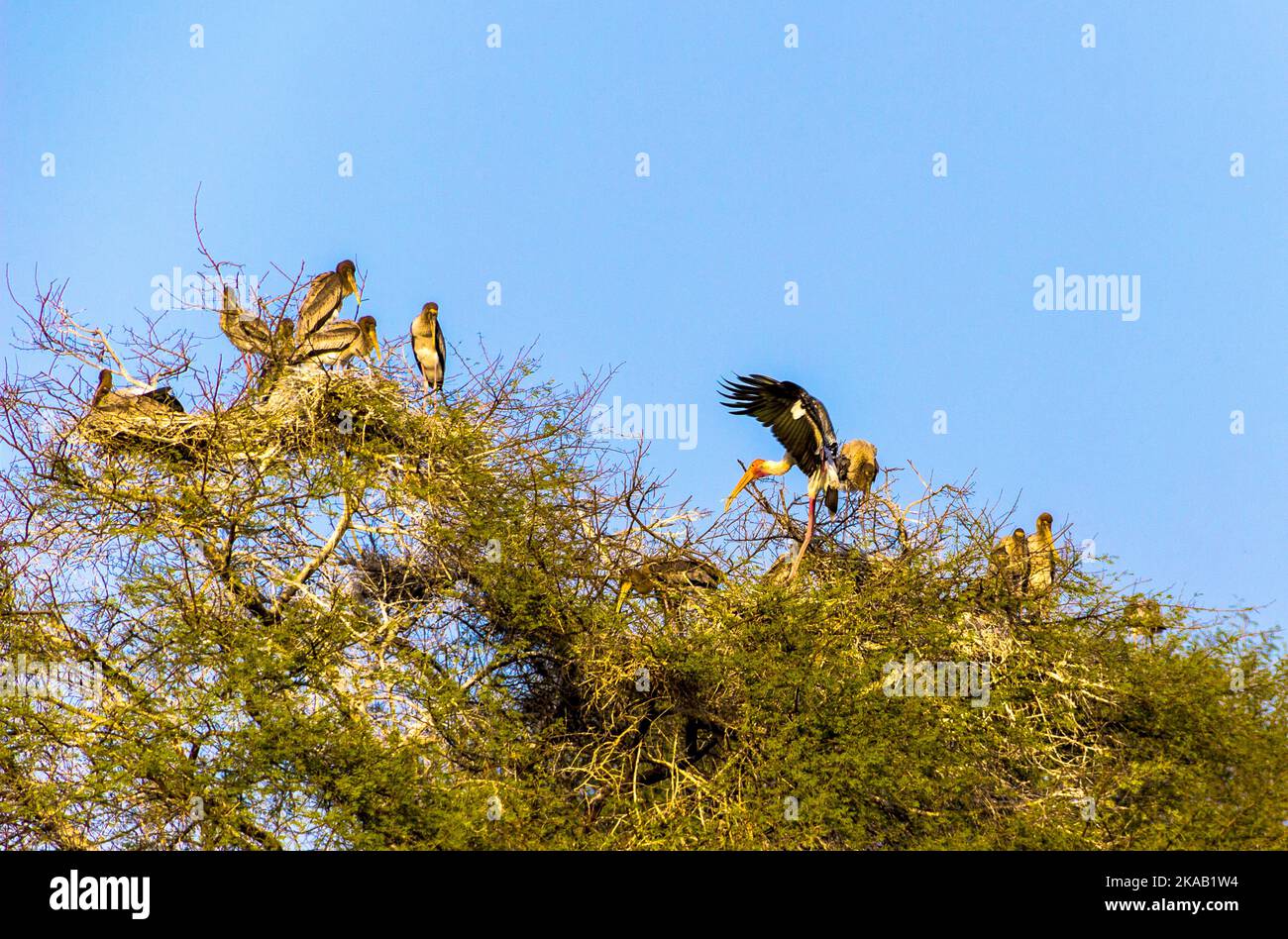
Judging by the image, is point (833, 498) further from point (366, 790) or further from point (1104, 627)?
point (366, 790)

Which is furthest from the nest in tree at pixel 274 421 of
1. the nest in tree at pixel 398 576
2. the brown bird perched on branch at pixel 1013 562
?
the brown bird perched on branch at pixel 1013 562

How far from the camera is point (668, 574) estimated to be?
11461mm

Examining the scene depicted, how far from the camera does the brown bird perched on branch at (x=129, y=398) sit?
1052cm

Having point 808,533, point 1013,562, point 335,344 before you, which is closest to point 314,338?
point 335,344

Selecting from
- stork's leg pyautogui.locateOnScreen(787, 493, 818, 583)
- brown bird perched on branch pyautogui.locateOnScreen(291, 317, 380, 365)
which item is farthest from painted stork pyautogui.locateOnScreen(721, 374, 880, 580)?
brown bird perched on branch pyautogui.locateOnScreen(291, 317, 380, 365)

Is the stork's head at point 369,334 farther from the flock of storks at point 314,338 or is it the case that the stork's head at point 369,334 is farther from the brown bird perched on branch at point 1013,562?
the brown bird perched on branch at point 1013,562

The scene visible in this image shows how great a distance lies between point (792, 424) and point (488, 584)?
3.15 m

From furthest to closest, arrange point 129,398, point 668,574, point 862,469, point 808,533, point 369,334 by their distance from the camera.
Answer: point 369,334
point 862,469
point 808,533
point 668,574
point 129,398

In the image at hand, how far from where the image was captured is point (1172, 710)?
1158cm

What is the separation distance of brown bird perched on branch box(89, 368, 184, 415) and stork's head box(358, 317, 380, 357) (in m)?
2.23

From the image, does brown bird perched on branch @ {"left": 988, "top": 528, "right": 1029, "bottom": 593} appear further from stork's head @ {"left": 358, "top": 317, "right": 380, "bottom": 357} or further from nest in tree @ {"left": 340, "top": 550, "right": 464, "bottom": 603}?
stork's head @ {"left": 358, "top": 317, "right": 380, "bottom": 357}

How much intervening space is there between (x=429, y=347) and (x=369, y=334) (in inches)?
35.0

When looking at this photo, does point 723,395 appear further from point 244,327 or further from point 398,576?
point 244,327
